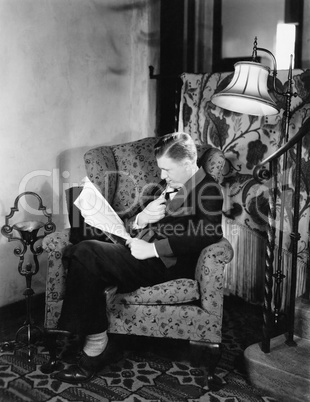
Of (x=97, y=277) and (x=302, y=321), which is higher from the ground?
(x=97, y=277)

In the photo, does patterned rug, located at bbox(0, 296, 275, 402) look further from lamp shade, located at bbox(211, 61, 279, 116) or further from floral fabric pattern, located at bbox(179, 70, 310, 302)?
lamp shade, located at bbox(211, 61, 279, 116)

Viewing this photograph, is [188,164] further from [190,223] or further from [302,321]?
[302,321]

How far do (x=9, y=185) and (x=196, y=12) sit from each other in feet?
5.62

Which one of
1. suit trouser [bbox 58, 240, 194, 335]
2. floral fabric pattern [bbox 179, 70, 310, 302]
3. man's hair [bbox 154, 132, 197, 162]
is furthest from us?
→ floral fabric pattern [bbox 179, 70, 310, 302]

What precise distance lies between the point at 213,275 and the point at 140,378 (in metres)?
0.56

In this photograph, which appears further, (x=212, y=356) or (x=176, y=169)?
(x=176, y=169)

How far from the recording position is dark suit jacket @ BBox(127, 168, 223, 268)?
2150 millimetres

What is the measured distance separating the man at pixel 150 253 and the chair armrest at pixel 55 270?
0.16 feet

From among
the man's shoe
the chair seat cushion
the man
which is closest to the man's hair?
the man

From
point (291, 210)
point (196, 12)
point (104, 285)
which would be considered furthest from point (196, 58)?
point (104, 285)

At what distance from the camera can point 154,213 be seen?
231cm

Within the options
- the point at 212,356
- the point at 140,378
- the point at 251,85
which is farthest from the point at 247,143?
the point at 140,378

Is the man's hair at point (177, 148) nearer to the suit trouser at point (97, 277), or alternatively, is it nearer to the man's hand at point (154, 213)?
the man's hand at point (154, 213)

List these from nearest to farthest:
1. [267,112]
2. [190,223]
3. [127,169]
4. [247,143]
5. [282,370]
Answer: [282,370] → [190,223] → [267,112] → [127,169] → [247,143]
